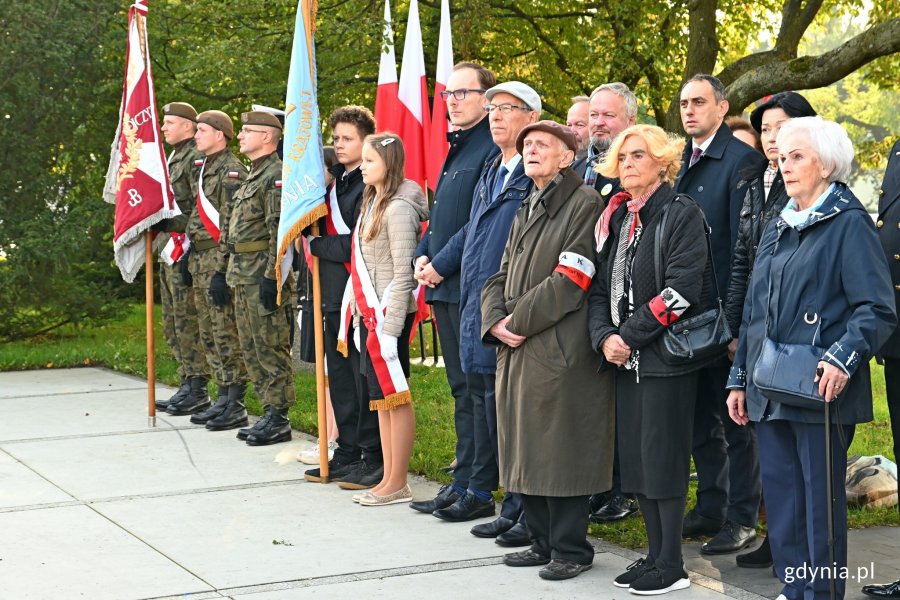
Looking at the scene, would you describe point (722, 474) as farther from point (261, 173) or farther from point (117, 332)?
point (117, 332)

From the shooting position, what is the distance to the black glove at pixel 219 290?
9641 millimetres

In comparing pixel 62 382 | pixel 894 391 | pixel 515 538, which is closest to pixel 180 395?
pixel 62 382

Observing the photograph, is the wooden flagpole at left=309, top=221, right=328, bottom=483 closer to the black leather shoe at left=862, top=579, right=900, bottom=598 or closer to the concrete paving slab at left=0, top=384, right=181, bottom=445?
the concrete paving slab at left=0, top=384, right=181, bottom=445

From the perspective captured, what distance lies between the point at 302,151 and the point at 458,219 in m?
1.59

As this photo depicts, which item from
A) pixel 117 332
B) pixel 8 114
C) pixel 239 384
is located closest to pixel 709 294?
pixel 239 384

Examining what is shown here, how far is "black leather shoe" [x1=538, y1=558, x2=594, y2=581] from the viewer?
5.71 metres

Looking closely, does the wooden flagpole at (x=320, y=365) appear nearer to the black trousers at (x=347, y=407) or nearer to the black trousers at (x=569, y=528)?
the black trousers at (x=347, y=407)

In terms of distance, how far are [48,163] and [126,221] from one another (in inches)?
215

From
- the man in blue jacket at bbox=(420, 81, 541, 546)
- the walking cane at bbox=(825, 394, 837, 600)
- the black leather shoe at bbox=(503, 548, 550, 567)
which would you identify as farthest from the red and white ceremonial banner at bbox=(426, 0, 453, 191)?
the walking cane at bbox=(825, 394, 837, 600)

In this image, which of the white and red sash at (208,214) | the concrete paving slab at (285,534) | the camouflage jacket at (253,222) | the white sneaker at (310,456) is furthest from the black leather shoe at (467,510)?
the white and red sash at (208,214)

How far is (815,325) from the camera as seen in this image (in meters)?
4.86

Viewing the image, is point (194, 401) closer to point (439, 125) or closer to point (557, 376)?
point (439, 125)

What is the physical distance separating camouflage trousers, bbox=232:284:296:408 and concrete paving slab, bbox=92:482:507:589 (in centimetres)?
146

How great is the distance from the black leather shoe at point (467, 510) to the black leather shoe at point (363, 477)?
93cm
